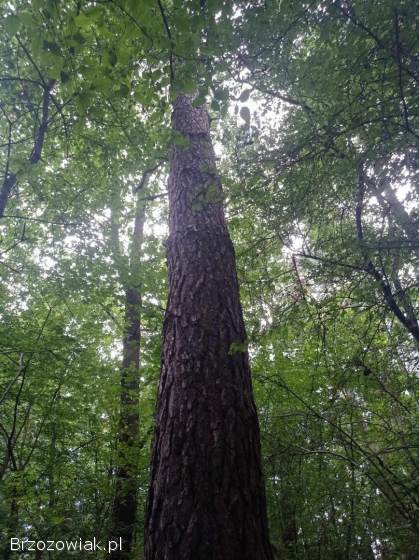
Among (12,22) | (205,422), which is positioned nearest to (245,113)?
(12,22)

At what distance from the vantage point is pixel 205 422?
6.16ft

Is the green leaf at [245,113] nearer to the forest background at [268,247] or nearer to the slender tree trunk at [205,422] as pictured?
the forest background at [268,247]

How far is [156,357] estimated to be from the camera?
158 inches

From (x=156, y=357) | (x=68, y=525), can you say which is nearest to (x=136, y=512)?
(x=68, y=525)

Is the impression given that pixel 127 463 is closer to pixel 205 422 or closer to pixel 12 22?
pixel 205 422

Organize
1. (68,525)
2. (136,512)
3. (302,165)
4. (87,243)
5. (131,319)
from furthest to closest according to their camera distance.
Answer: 1. (131,319)
2. (87,243)
3. (136,512)
4. (68,525)
5. (302,165)

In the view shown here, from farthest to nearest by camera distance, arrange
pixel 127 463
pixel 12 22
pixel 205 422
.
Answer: pixel 127 463
pixel 205 422
pixel 12 22

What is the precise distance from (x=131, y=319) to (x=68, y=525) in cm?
289

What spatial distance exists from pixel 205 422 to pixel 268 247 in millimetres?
1664

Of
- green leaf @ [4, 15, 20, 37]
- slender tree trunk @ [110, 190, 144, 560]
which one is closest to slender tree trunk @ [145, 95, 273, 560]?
green leaf @ [4, 15, 20, 37]

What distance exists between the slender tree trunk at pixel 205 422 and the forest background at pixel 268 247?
0.30 metres

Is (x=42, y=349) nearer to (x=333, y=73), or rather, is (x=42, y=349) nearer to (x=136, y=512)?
(x=136, y=512)

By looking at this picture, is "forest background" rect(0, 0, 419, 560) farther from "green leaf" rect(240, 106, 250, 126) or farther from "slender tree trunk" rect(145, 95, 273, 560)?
"slender tree trunk" rect(145, 95, 273, 560)

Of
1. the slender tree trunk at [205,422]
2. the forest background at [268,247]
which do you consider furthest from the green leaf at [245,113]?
the slender tree trunk at [205,422]
